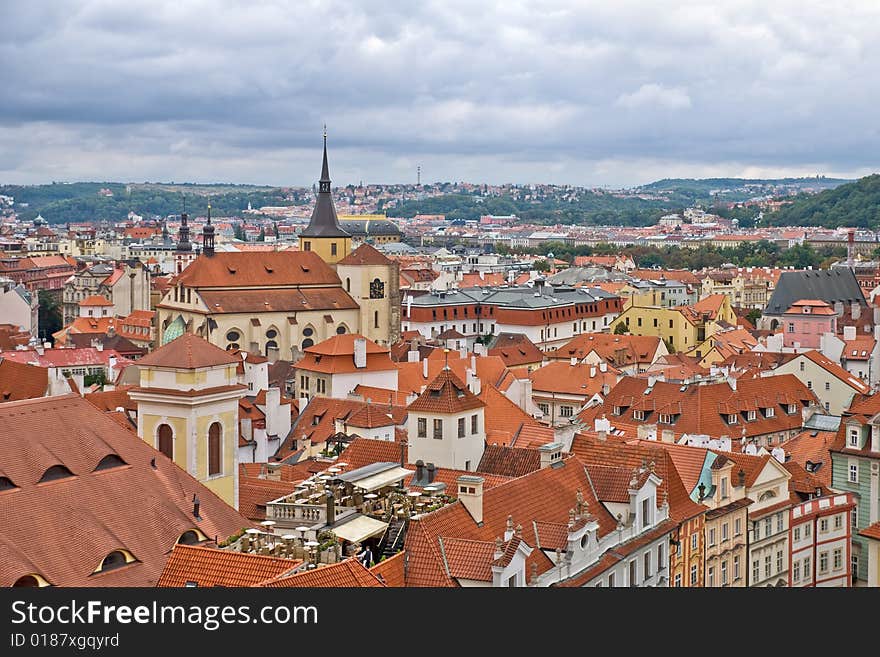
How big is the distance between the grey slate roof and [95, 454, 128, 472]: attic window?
101m

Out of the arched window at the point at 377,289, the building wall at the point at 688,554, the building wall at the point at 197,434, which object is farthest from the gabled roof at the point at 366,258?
the building wall at the point at 688,554

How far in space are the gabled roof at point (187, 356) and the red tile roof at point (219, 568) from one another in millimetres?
11286

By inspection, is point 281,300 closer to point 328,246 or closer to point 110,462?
point 328,246

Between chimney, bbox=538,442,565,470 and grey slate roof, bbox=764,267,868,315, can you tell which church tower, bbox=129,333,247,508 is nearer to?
chimney, bbox=538,442,565,470

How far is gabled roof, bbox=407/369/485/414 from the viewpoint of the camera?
131 feet

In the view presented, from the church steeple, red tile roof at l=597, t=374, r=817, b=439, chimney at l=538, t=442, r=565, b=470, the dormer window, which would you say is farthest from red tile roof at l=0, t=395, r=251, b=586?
the church steeple

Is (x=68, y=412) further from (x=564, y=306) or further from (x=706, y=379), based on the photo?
(x=564, y=306)

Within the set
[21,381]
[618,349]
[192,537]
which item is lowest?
[618,349]

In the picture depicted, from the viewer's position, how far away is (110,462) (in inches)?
Result: 1145

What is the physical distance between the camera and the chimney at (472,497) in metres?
28.2

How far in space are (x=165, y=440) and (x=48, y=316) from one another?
11855 cm

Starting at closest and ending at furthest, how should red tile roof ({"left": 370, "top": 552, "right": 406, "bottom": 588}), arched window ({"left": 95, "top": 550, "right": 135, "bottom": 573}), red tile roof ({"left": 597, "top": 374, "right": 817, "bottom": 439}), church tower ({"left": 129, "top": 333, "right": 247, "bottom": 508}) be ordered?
red tile roof ({"left": 370, "top": 552, "right": 406, "bottom": 588}) → arched window ({"left": 95, "top": 550, "right": 135, "bottom": 573}) → church tower ({"left": 129, "top": 333, "right": 247, "bottom": 508}) → red tile roof ({"left": 597, "top": 374, "right": 817, "bottom": 439})

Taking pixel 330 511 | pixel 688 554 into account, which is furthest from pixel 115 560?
pixel 688 554

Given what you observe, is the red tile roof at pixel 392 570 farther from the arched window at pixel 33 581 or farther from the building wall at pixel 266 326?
the building wall at pixel 266 326
